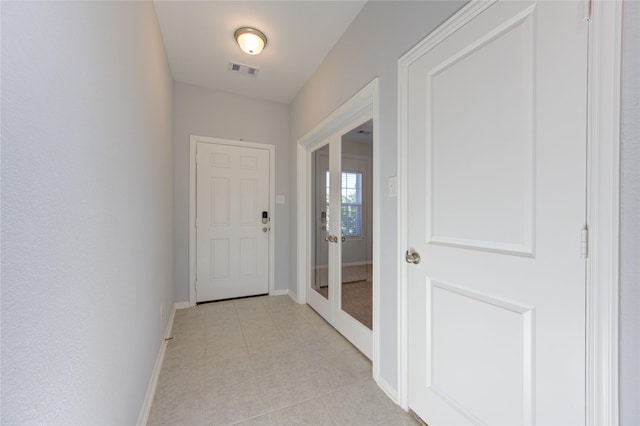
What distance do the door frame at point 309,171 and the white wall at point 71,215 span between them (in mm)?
1417

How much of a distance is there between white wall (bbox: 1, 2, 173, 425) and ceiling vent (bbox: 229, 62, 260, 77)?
49.4 inches

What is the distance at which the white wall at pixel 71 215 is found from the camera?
483 millimetres

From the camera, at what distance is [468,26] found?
1096 millimetres

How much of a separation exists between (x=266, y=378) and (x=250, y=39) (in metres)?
2.72

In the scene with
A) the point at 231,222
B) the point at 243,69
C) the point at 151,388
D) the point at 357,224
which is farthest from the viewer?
the point at 231,222

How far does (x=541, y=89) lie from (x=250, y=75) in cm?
276

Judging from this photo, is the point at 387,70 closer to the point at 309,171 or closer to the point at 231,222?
the point at 309,171

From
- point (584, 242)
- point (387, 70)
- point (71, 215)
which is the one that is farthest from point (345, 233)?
point (71, 215)

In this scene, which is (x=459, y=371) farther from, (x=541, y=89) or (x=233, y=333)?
(x=233, y=333)

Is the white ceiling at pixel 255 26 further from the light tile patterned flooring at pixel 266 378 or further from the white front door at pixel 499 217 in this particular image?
the light tile patterned flooring at pixel 266 378

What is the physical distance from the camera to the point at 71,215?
2.30 ft

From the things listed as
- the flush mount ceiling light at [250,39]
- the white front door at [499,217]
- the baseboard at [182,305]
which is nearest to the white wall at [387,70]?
the white front door at [499,217]

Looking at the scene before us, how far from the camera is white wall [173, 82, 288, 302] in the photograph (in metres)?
3.00

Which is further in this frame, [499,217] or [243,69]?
[243,69]
